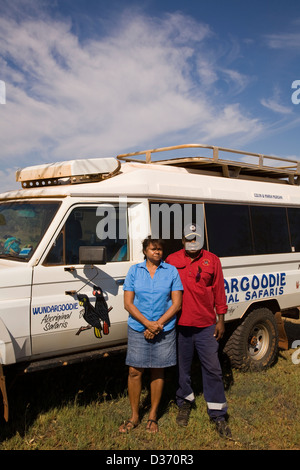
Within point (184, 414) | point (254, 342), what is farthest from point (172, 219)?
point (254, 342)

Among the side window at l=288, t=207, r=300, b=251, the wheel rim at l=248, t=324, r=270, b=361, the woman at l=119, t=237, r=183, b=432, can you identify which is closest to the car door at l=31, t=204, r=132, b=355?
the woman at l=119, t=237, r=183, b=432

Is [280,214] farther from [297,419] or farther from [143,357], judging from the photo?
[143,357]

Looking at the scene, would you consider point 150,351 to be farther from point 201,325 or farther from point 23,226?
point 23,226

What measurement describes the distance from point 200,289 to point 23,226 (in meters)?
2.01

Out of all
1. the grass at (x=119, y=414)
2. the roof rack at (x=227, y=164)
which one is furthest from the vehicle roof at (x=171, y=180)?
the grass at (x=119, y=414)

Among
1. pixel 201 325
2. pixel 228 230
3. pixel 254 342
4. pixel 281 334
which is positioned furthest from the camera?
pixel 281 334

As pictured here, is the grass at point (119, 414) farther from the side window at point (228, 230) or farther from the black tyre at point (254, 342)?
the side window at point (228, 230)

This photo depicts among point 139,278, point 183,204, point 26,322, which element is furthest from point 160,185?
point 26,322

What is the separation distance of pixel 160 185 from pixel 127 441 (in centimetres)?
277

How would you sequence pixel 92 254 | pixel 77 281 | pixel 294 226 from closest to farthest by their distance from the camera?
pixel 92 254 < pixel 77 281 < pixel 294 226

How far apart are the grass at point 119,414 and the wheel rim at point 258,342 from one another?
15.6 inches

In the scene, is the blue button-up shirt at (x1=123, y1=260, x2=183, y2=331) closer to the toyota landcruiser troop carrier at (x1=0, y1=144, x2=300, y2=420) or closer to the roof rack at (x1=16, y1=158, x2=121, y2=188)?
the toyota landcruiser troop carrier at (x1=0, y1=144, x2=300, y2=420)

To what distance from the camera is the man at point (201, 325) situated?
4.30 m

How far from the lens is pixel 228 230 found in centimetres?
561
